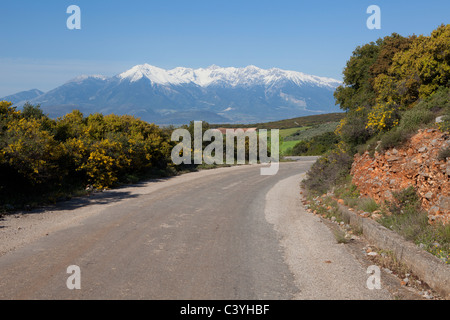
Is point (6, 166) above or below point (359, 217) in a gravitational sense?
above

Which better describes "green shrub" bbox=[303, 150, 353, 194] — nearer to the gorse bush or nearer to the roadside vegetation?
the roadside vegetation

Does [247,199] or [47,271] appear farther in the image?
[247,199]

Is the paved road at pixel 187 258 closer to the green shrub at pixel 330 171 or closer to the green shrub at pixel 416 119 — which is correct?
the green shrub at pixel 330 171

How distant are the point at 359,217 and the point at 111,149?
12077mm

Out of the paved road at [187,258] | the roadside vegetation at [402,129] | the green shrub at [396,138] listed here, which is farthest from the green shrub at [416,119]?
the paved road at [187,258]

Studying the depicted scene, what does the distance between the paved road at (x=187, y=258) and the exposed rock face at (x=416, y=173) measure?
6.43 feet

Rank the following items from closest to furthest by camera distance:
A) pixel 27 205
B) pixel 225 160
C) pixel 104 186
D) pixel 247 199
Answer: pixel 27 205
pixel 247 199
pixel 104 186
pixel 225 160

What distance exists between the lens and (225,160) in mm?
31719

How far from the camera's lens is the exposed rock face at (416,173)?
22.0 feet

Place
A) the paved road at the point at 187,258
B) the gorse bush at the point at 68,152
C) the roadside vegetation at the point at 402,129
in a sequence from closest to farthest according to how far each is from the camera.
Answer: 1. the paved road at the point at 187,258
2. the roadside vegetation at the point at 402,129
3. the gorse bush at the point at 68,152

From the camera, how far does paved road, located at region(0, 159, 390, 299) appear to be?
4730mm

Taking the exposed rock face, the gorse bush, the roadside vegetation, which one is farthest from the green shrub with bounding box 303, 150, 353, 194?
the gorse bush
